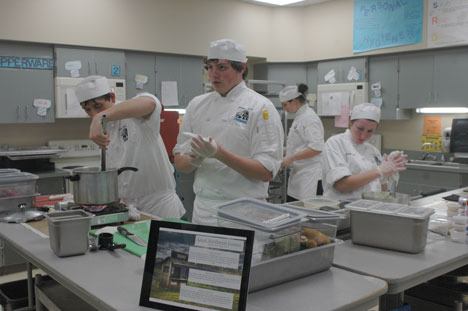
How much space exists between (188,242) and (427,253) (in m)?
1.01

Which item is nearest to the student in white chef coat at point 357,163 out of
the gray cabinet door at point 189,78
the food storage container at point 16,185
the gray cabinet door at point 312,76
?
the food storage container at point 16,185

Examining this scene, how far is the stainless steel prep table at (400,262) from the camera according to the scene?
155 cm

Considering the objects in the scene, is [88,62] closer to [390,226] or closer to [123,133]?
[123,133]

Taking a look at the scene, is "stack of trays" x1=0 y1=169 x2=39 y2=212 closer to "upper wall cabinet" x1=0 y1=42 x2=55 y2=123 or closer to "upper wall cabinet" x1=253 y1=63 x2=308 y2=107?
"upper wall cabinet" x1=0 y1=42 x2=55 y2=123

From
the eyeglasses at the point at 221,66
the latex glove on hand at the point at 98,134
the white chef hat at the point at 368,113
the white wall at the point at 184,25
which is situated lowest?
the latex glove on hand at the point at 98,134

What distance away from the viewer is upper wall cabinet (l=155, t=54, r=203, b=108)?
5.57 meters

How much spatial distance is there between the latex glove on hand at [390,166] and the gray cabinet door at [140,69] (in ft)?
11.4

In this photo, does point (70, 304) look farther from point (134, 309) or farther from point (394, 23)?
point (394, 23)

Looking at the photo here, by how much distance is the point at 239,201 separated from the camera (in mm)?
1643

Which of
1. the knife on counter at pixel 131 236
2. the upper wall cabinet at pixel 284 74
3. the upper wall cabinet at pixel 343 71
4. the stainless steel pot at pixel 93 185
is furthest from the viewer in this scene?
the upper wall cabinet at pixel 284 74

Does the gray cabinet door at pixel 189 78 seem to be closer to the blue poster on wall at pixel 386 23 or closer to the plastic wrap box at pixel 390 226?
the blue poster on wall at pixel 386 23

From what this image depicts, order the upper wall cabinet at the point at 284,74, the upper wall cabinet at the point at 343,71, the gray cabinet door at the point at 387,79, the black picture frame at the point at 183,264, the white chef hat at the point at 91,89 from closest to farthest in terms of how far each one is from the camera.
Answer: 1. the black picture frame at the point at 183,264
2. the white chef hat at the point at 91,89
3. the gray cabinet door at the point at 387,79
4. the upper wall cabinet at the point at 343,71
5. the upper wall cabinet at the point at 284,74

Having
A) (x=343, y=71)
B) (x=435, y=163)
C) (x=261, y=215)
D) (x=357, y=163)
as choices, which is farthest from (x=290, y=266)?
(x=343, y=71)

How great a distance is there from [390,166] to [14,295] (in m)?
2.26
